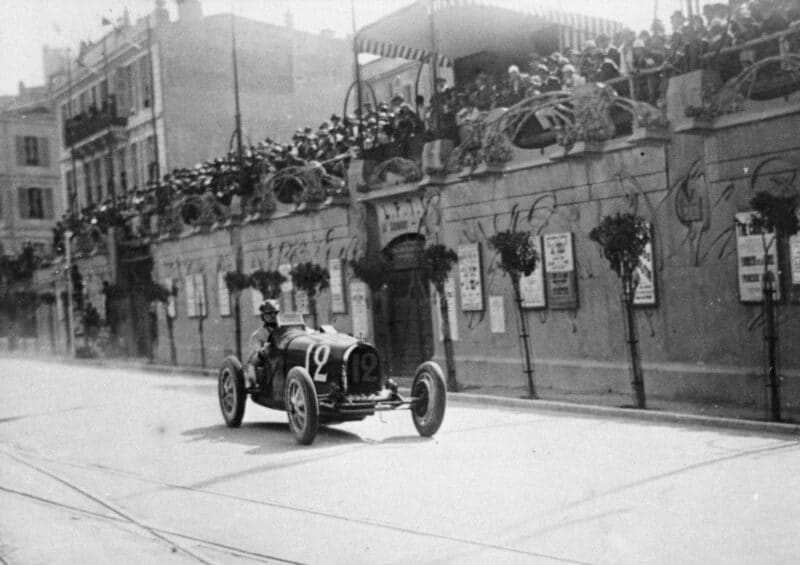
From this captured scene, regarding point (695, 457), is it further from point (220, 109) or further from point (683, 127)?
point (220, 109)

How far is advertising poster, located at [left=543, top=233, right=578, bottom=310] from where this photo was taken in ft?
58.5

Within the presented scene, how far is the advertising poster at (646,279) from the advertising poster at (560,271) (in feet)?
5.33

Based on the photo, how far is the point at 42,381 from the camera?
96.7ft

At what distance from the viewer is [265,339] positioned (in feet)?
49.6

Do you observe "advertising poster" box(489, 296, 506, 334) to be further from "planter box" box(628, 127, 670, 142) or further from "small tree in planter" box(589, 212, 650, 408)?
"planter box" box(628, 127, 670, 142)

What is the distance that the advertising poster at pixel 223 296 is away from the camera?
3225 centimetres

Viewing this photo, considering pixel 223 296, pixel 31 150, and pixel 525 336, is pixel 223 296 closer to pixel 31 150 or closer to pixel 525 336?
pixel 525 336

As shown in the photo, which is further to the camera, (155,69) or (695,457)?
(155,69)

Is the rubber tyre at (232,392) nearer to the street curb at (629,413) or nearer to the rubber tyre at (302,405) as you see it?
the rubber tyre at (302,405)

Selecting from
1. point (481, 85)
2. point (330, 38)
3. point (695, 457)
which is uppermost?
point (330, 38)

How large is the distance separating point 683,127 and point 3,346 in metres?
49.2

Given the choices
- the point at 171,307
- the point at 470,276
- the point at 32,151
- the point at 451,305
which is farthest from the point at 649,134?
the point at 32,151

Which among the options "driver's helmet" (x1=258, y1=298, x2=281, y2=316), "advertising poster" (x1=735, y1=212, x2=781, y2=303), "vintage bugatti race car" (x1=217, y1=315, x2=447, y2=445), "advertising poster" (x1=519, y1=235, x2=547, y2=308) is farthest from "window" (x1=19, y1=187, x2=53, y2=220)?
"advertising poster" (x1=735, y1=212, x2=781, y2=303)

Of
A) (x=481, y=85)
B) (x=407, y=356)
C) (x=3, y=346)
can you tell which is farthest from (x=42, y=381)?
(x=3, y=346)
